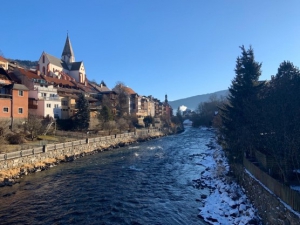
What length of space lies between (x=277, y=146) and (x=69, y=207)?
1341 centimetres

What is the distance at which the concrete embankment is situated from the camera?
72.3 feet

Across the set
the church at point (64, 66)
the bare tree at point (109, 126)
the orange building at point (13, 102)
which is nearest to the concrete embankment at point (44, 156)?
the bare tree at point (109, 126)

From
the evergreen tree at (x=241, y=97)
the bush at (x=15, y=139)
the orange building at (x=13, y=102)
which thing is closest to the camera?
the evergreen tree at (x=241, y=97)

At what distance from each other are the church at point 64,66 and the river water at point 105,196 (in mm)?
57993

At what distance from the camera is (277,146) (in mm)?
12891

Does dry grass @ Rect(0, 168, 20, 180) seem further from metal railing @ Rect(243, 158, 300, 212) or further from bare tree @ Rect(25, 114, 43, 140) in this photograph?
metal railing @ Rect(243, 158, 300, 212)

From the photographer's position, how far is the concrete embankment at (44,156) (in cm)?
2205

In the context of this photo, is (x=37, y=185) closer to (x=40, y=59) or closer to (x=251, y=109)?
(x=251, y=109)

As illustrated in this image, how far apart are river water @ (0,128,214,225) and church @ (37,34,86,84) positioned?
190 feet

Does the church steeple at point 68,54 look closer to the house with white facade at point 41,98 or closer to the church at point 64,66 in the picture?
the church at point 64,66

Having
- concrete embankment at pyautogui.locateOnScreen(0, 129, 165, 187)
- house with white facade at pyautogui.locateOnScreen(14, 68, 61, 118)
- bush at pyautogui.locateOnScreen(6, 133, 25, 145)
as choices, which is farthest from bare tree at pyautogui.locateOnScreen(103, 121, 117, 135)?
bush at pyautogui.locateOnScreen(6, 133, 25, 145)

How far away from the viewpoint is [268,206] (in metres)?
11.3

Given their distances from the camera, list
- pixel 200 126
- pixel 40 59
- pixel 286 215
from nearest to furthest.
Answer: pixel 286 215, pixel 40 59, pixel 200 126

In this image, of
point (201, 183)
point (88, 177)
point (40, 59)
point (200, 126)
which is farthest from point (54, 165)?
point (200, 126)
